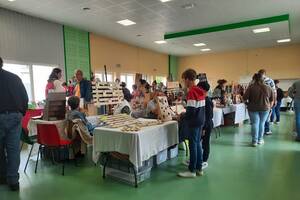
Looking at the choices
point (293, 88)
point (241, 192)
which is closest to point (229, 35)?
point (293, 88)

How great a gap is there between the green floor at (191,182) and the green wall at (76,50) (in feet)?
15.6

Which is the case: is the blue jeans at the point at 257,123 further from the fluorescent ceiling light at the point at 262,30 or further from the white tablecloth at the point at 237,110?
the fluorescent ceiling light at the point at 262,30

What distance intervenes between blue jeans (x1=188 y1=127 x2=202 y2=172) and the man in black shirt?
221 cm

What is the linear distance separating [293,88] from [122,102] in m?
3.85

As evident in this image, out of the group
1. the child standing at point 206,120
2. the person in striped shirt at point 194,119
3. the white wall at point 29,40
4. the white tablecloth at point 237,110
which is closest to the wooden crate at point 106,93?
the person in striped shirt at point 194,119

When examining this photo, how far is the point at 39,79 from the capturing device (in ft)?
24.1

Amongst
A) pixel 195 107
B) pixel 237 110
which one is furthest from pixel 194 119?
pixel 237 110

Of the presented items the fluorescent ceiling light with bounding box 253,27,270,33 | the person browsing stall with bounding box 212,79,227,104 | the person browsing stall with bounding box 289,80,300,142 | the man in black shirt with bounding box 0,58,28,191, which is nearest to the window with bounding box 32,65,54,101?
the man in black shirt with bounding box 0,58,28,191

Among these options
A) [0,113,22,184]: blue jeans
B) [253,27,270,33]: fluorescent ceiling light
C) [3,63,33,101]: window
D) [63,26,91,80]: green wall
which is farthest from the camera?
[253,27,270,33]: fluorescent ceiling light

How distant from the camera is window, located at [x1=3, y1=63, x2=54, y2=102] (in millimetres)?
6752

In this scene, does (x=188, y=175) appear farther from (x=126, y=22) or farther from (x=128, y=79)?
(x=128, y=79)

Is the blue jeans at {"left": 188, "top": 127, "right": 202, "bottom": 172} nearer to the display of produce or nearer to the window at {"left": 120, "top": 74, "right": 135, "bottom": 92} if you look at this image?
the display of produce

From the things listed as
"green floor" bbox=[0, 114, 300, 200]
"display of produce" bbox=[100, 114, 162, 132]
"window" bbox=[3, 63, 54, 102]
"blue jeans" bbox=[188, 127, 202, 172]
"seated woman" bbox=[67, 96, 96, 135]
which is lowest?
"green floor" bbox=[0, 114, 300, 200]

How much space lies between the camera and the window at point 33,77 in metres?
6.75
